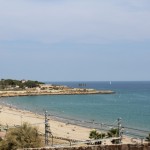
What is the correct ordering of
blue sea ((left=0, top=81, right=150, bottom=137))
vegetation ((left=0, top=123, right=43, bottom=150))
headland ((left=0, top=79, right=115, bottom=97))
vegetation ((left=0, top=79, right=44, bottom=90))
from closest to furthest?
vegetation ((left=0, top=123, right=43, bottom=150)) → blue sea ((left=0, top=81, right=150, bottom=137)) → headland ((left=0, top=79, right=115, bottom=97)) → vegetation ((left=0, top=79, right=44, bottom=90))

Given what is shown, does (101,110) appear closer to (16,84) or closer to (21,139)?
(21,139)

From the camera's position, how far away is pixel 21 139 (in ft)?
58.6

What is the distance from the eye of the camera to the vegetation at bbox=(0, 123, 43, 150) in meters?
17.5

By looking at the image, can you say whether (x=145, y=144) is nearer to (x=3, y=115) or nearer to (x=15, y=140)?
(x=15, y=140)

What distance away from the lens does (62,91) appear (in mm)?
164875

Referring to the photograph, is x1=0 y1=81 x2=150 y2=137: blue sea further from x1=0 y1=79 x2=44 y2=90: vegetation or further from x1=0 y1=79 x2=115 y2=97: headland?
x1=0 y1=79 x2=44 y2=90: vegetation

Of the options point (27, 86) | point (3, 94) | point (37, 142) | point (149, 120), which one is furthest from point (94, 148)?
point (27, 86)

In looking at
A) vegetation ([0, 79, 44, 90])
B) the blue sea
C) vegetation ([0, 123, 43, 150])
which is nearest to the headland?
vegetation ([0, 79, 44, 90])

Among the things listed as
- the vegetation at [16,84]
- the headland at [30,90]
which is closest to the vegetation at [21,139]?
the headland at [30,90]

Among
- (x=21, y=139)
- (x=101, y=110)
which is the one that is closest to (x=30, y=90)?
(x=101, y=110)

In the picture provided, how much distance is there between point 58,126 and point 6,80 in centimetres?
13389

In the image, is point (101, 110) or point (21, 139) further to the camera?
point (101, 110)

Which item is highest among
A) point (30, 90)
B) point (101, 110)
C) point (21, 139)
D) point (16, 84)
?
point (16, 84)

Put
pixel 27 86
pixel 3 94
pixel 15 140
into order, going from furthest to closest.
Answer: pixel 27 86 < pixel 3 94 < pixel 15 140
